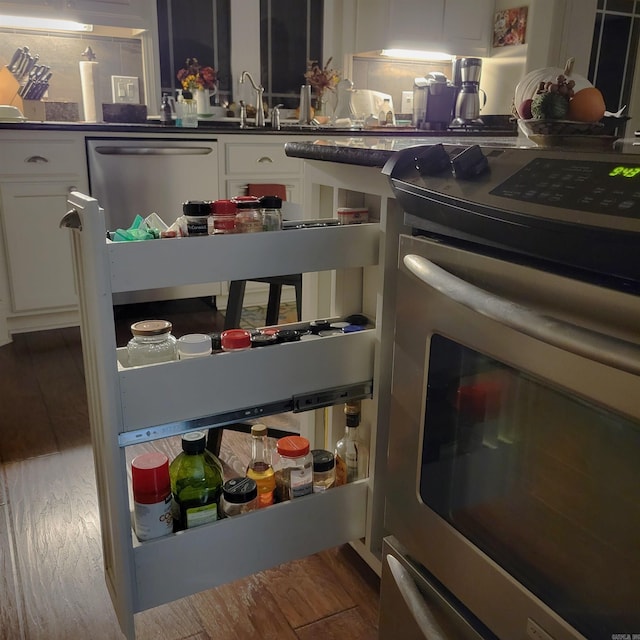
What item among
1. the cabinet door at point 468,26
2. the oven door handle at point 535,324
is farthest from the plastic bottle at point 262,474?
the cabinet door at point 468,26

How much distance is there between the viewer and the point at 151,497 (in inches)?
42.4

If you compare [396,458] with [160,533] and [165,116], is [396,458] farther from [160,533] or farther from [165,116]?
[165,116]

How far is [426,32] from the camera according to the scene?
4.00 meters

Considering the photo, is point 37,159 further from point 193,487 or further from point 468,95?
point 468,95

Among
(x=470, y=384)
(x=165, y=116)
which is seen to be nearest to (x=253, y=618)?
(x=470, y=384)

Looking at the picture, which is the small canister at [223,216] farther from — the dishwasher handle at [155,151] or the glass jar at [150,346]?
the dishwasher handle at [155,151]

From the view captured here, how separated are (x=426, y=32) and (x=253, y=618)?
3.77m

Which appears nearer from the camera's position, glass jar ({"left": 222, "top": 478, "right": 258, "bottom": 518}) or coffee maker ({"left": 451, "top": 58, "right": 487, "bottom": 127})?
glass jar ({"left": 222, "top": 478, "right": 258, "bottom": 518})

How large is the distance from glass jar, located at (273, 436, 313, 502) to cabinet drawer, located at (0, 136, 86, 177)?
1996 mm

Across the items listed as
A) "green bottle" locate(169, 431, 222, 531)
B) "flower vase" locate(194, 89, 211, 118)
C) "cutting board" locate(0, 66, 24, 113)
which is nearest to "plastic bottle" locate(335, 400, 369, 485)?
"green bottle" locate(169, 431, 222, 531)

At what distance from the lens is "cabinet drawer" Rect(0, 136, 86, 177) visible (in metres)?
2.61

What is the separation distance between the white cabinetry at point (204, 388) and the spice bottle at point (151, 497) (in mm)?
20

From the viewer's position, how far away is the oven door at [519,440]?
58 cm

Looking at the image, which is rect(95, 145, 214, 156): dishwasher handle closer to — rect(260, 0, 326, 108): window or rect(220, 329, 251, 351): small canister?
rect(260, 0, 326, 108): window
